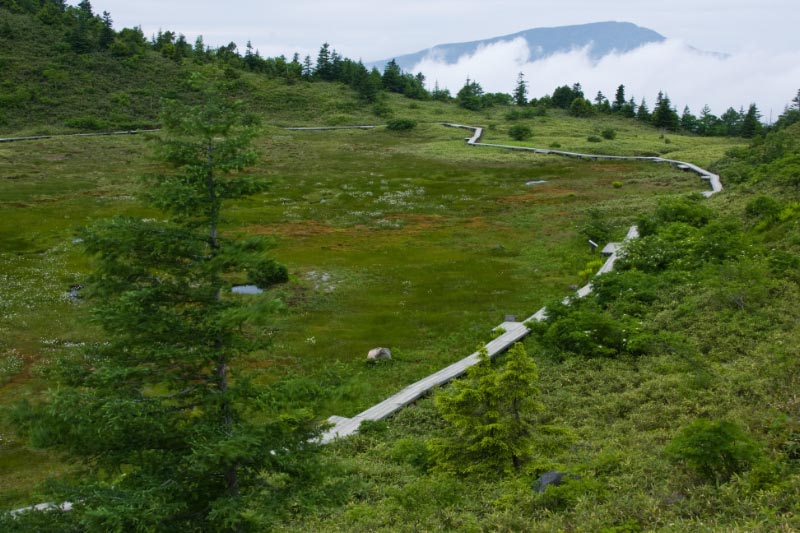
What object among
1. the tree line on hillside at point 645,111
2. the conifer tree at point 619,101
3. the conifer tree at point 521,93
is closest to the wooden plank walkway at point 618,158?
the tree line on hillside at point 645,111

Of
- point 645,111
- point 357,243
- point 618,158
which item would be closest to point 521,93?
point 645,111

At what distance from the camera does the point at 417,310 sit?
123 feet

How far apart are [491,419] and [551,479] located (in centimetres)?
237

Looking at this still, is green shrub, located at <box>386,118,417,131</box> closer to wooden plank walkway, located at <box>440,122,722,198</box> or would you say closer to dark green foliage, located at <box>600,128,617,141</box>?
wooden plank walkway, located at <box>440,122,722,198</box>

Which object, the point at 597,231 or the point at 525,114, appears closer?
the point at 597,231

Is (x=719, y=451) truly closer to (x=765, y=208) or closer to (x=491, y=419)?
(x=491, y=419)

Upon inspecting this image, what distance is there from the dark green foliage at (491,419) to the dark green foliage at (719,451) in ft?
13.3

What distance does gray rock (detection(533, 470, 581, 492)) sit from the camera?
47.4ft

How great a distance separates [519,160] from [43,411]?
88653mm

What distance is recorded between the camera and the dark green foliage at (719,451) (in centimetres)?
1291

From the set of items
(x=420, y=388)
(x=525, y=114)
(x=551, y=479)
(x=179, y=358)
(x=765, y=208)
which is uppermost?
(x=525, y=114)

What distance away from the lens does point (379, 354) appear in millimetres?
30156

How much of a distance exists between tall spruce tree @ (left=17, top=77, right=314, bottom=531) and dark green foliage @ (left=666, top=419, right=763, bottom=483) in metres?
8.31

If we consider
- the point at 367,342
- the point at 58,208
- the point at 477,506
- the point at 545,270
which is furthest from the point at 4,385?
the point at 58,208
